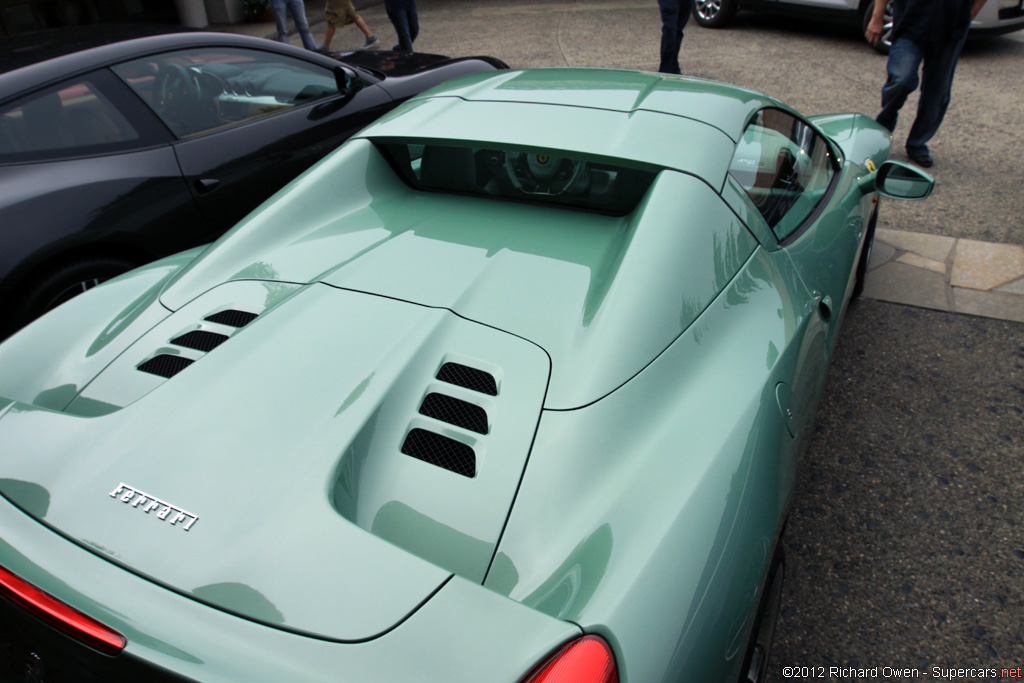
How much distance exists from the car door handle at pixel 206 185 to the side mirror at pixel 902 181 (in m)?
2.95

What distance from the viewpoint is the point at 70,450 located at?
4.43 ft

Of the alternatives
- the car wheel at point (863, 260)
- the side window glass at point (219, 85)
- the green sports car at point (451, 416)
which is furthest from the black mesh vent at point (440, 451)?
the car wheel at point (863, 260)

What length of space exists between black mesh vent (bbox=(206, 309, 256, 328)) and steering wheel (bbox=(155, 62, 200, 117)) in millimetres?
1952

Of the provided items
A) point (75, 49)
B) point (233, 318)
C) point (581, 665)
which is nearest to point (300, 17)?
point (75, 49)

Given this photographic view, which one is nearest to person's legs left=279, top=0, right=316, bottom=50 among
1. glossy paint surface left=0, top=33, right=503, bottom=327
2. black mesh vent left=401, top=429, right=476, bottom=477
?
glossy paint surface left=0, top=33, right=503, bottom=327

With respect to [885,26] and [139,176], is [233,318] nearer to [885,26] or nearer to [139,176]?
[139,176]

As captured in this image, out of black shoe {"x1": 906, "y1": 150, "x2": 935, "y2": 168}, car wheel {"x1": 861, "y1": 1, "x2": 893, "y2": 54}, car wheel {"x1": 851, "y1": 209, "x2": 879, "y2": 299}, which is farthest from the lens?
car wheel {"x1": 861, "y1": 1, "x2": 893, "y2": 54}

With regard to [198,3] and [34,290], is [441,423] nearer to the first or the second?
[34,290]

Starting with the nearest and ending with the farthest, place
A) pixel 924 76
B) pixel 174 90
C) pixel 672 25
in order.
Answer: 1. pixel 174 90
2. pixel 924 76
3. pixel 672 25

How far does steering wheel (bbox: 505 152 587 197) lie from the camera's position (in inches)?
87.0

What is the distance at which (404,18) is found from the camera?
8.16m

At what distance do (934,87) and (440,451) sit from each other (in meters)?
5.36

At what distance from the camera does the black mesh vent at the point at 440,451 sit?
1408mm

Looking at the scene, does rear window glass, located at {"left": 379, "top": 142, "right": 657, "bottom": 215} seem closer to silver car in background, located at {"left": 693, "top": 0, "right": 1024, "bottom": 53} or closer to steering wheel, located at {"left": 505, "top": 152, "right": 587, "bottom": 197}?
steering wheel, located at {"left": 505, "top": 152, "right": 587, "bottom": 197}
